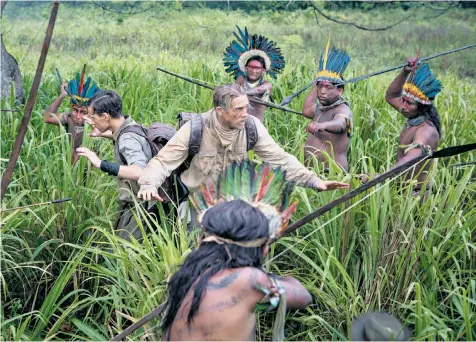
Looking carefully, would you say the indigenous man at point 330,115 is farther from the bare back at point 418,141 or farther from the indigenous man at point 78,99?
the indigenous man at point 78,99

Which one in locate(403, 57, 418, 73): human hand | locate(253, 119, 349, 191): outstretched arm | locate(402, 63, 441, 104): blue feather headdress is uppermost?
locate(403, 57, 418, 73): human hand

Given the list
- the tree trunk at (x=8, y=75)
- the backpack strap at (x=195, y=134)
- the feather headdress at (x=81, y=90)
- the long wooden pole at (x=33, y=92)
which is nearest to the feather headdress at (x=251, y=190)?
the long wooden pole at (x=33, y=92)

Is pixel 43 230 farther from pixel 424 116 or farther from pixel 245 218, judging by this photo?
pixel 424 116

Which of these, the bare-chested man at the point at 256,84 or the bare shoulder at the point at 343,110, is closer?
the bare shoulder at the point at 343,110

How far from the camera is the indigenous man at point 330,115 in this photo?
5109mm

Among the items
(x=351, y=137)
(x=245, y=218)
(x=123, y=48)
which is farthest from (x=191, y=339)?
(x=123, y=48)

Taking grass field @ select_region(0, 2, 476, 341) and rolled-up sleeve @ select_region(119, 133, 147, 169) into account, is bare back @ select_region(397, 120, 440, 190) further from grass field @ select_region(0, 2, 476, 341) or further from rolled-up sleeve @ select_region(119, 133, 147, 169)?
rolled-up sleeve @ select_region(119, 133, 147, 169)

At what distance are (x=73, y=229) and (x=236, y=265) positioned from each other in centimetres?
205

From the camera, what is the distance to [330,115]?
5.30 meters

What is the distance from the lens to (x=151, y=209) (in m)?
4.13

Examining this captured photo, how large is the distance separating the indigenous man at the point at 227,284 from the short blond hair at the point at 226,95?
4.48 ft

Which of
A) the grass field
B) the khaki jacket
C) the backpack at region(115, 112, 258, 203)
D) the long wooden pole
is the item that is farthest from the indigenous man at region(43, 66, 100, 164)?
the long wooden pole

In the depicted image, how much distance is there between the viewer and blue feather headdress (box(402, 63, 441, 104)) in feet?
15.4

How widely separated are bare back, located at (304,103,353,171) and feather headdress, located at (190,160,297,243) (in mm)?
2511
